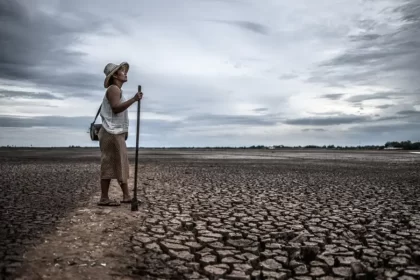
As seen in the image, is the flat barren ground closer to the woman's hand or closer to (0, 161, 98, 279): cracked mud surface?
(0, 161, 98, 279): cracked mud surface

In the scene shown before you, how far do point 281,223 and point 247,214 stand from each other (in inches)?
22.8

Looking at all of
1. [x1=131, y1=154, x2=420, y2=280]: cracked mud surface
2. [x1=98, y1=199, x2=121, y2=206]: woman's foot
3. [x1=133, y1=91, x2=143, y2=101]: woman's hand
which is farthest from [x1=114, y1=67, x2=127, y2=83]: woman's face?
[x1=131, y1=154, x2=420, y2=280]: cracked mud surface

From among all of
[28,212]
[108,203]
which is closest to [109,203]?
[108,203]

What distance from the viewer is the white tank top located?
4.41 metres

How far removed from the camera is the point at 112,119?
14.6 feet

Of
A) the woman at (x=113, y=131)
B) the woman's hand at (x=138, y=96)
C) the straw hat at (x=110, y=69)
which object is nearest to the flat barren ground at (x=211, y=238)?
the woman at (x=113, y=131)

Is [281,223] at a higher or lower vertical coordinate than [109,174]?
lower

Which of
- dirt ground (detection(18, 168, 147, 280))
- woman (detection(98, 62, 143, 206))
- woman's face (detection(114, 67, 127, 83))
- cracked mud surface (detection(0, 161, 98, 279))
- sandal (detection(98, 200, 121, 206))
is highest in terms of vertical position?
woman's face (detection(114, 67, 127, 83))

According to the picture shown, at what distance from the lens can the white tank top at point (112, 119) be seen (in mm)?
4410

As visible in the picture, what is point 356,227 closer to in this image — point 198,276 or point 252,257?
point 252,257

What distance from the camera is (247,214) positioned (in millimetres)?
4273

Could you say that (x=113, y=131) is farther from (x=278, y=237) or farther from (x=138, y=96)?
(x=278, y=237)

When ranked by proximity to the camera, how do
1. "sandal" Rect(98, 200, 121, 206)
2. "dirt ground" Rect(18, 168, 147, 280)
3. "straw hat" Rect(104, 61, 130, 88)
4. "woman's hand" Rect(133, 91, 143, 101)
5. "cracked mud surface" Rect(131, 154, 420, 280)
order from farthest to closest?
"sandal" Rect(98, 200, 121, 206) < "straw hat" Rect(104, 61, 130, 88) < "woman's hand" Rect(133, 91, 143, 101) < "cracked mud surface" Rect(131, 154, 420, 280) < "dirt ground" Rect(18, 168, 147, 280)

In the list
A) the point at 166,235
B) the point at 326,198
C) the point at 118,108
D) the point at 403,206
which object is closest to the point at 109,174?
the point at 118,108
